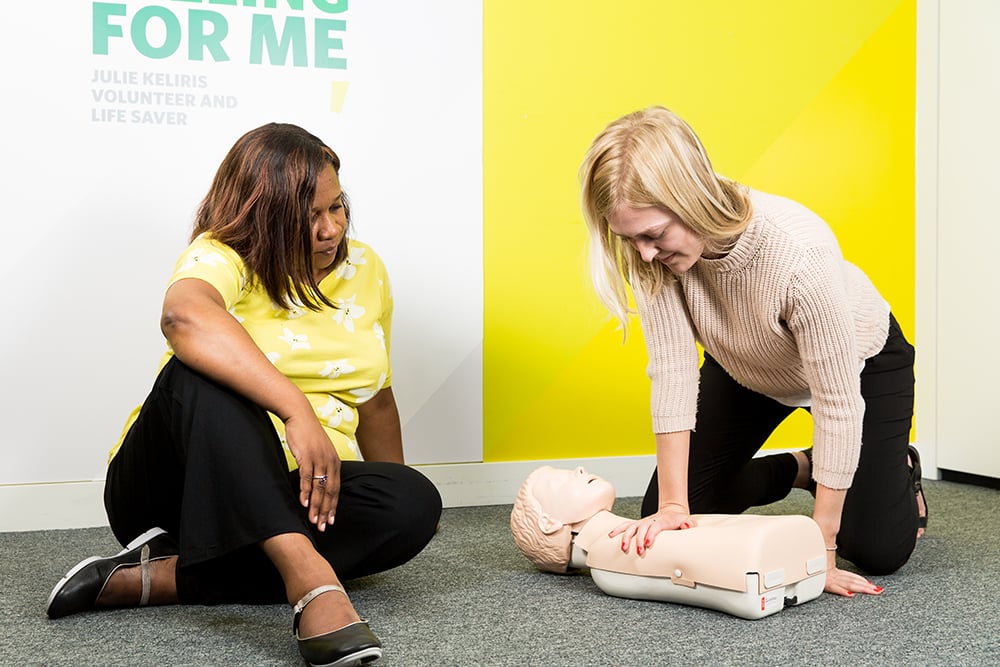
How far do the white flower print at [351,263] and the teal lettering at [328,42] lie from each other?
770mm

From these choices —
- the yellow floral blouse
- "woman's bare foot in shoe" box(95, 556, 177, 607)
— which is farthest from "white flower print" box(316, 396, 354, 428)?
"woman's bare foot in shoe" box(95, 556, 177, 607)

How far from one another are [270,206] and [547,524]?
0.70 meters

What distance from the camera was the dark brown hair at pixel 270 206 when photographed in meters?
1.50

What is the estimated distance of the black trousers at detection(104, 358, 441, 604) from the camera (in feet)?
4.12

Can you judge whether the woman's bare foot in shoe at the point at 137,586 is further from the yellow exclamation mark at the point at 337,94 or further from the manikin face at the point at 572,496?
the yellow exclamation mark at the point at 337,94

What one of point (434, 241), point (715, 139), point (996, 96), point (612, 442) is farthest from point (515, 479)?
point (996, 96)

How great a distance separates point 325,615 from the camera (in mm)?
1182

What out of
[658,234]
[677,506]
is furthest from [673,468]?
[658,234]

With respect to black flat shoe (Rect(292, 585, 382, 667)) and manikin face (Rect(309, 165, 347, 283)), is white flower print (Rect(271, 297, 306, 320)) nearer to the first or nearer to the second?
manikin face (Rect(309, 165, 347, 283))

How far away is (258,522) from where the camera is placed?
124 cm

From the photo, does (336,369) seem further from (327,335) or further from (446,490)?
(446,490)

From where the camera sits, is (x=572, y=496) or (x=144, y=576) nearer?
(x=144, y=576)

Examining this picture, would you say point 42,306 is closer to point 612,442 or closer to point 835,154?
point 612,442

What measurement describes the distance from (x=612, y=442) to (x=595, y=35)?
42.3 inches
